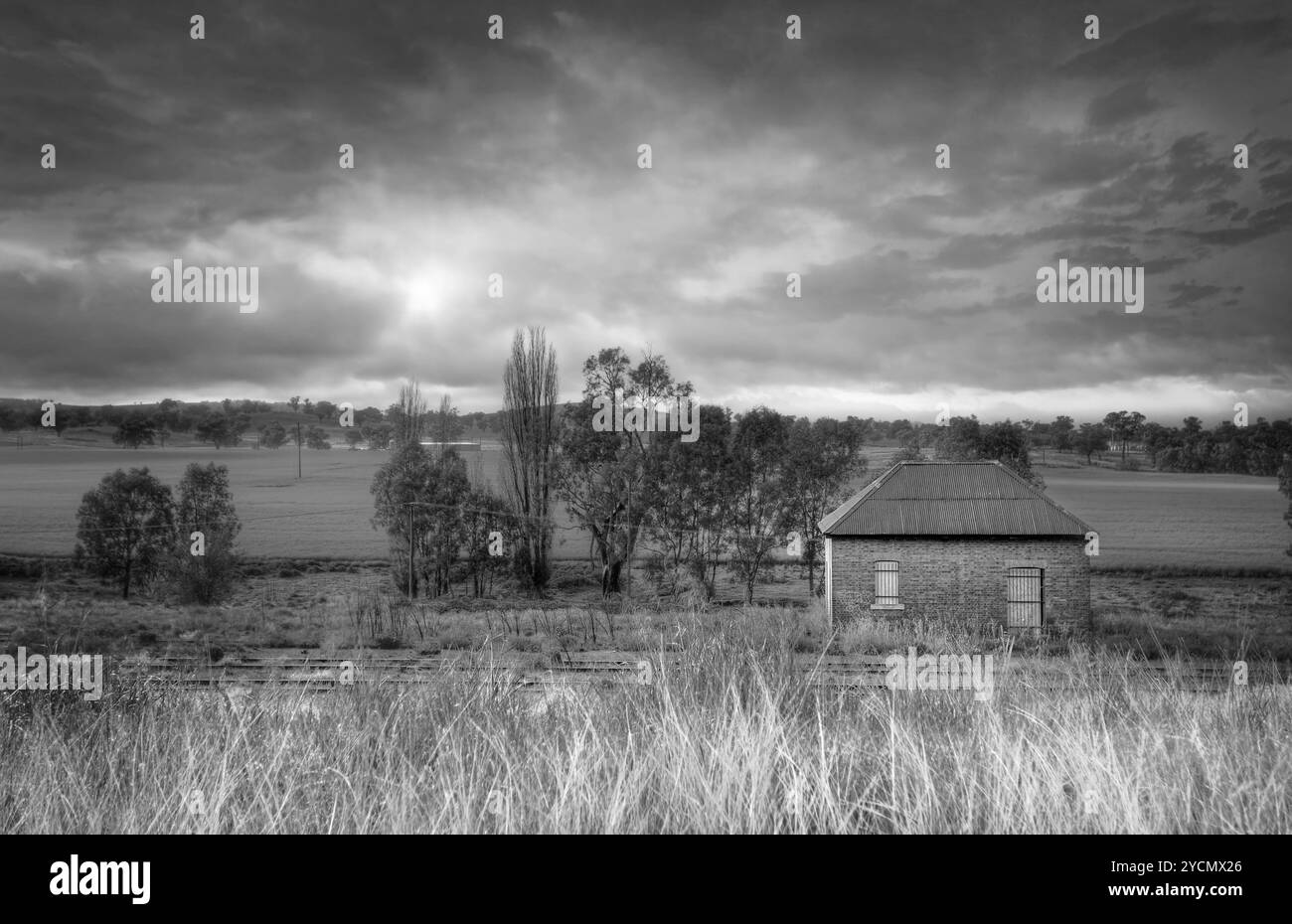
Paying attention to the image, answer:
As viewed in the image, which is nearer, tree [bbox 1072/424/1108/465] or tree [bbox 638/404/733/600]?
tree [bbox 638/404/733/600]

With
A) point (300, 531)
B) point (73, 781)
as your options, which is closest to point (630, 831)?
point (73, 781)

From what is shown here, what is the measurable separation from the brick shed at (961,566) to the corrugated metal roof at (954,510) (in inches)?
2.2

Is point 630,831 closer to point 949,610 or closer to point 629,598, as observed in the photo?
point 949,610

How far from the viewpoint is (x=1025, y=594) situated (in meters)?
32.2

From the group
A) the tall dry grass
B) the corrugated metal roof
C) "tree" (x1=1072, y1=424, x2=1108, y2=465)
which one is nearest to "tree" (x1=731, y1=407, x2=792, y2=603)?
the corrugated metal roof

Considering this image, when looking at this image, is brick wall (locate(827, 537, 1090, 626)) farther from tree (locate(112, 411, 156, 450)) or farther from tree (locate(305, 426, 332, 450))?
tree (locate(305, 426, 332, 450))

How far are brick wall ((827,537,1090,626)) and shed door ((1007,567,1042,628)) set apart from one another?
0.20 metres

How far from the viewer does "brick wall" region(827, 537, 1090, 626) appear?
31.9 metres

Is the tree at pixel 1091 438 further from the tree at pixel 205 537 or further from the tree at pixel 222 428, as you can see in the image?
the tree at pixel 222 428

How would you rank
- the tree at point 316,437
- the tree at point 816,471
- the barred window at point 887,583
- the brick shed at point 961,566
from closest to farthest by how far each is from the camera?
the brick shed at point 961,566, the barred window at point 887,583, the tree at point 816,471, the tree at point 316,437

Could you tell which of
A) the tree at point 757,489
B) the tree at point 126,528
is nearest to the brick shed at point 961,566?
the tree at point 757,489

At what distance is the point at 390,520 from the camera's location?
47781 millimetres

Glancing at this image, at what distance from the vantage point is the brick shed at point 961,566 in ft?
105

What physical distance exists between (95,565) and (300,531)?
2133cm
